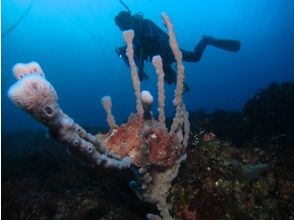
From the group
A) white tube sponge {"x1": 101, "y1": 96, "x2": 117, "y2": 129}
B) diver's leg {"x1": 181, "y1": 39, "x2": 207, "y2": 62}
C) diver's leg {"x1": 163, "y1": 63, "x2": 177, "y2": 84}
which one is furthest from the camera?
diver's leg {"x1": 181, "y1": 39, "x2": 207, "y2": 62}

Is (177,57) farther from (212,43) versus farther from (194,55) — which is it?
(212,43)

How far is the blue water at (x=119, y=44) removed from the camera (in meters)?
53.5

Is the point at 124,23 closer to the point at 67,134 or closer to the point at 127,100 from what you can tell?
the point at 67,134

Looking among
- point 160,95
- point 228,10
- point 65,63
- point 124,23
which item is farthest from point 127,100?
point 160,95

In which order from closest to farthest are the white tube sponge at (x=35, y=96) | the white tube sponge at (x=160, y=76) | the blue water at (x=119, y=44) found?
the white tube sponge at (x=35, y=96), the white tube sponge at (x=160, y=76), the blue water at (x=119, y=44)

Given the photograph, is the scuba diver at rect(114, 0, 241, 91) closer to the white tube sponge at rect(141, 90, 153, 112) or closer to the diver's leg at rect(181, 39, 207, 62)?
the diver's leg at rect(181, 39, 207, 62)

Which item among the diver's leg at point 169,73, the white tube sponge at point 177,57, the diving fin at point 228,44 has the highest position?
the diving fin at point 228,44

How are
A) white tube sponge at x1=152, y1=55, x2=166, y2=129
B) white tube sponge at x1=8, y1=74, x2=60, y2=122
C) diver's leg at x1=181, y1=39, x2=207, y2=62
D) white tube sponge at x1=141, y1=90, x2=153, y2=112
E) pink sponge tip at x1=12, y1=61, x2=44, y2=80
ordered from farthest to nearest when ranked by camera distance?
diver's leg at x1=181, y1=39, x2=207, y2=62, white tube sponge at x1=152, y1=55, x2=166, y2=129, white tube sponge at x1=141, y1=90, x2=153, y2=112, pink sponge tip at x1=12, y1=61, x2=44, y2=80, white tube sponge at x1=8, y1=74, x2=60, y2=122

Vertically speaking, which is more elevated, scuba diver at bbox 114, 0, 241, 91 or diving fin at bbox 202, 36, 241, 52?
diving fin at bbox 202, 36, 241, 52

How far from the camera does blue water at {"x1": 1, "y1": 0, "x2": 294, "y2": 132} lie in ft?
175

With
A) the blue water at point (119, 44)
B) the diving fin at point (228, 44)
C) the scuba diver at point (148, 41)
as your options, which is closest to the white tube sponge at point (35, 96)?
the scuba diver at point (148, 41)

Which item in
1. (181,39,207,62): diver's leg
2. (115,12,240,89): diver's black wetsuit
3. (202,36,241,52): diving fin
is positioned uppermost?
(202,36,241,52): diving fin

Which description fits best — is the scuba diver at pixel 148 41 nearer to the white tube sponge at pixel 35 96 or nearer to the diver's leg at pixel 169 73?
the diver's leg at pixel 169 73

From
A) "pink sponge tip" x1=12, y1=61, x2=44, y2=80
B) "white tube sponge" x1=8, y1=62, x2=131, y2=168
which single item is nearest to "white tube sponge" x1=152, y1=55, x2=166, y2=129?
"white tube sponge" x1=8, y1=62, x2=131, y2=168
